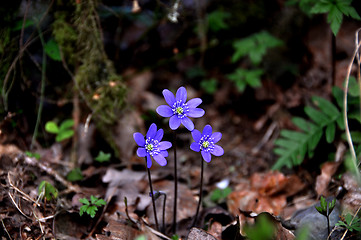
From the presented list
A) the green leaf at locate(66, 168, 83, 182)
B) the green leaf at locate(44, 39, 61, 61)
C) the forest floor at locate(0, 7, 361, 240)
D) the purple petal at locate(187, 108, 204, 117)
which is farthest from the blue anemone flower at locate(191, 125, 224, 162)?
the green leaf at locate(44, 39, 61, 61)

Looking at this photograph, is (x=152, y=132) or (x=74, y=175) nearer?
(x=152, y=132)

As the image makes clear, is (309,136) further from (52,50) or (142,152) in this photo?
(52,50)

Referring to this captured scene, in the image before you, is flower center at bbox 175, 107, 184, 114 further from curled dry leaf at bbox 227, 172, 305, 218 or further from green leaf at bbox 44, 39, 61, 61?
green leaf at bbox 44, 39, 61, 61

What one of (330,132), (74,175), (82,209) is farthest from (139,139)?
(330,132)

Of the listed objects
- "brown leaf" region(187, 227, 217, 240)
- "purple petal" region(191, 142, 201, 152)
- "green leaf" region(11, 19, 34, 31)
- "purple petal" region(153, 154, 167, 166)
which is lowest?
"brown leaf" region(187, 227, 217, 240)

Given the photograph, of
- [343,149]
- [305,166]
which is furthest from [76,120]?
[343,149]

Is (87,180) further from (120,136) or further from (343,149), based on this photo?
(343,149)

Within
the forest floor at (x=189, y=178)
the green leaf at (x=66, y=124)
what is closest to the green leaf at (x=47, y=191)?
the forest floor at (x=189, y=178)
